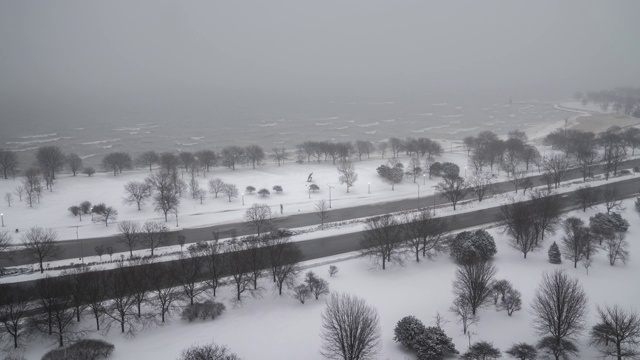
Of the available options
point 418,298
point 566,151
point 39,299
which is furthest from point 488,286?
point 566,151

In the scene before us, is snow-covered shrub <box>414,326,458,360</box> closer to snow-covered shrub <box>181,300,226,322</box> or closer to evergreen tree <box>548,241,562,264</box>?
snow-covered shrub <box>181,300,226,322</box>

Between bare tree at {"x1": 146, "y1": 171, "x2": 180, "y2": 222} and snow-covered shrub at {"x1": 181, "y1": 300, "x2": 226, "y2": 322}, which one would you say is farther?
bare tree at {"x1": 146, "y1": 171, "x2": 180, "y2": 222}

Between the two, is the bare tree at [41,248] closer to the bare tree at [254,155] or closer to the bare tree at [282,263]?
the bare tree at [282,263]

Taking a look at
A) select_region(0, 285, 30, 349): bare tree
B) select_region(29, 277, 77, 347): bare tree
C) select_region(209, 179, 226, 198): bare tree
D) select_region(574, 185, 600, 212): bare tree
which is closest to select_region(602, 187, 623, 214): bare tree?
select_region(574, 185, 600, 212): bare tree

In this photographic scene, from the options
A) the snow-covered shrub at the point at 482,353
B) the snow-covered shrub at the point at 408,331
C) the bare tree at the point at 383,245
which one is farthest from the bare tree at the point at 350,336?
the bare tree at the point at 383,245

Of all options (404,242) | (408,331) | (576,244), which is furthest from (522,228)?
(408,331)
